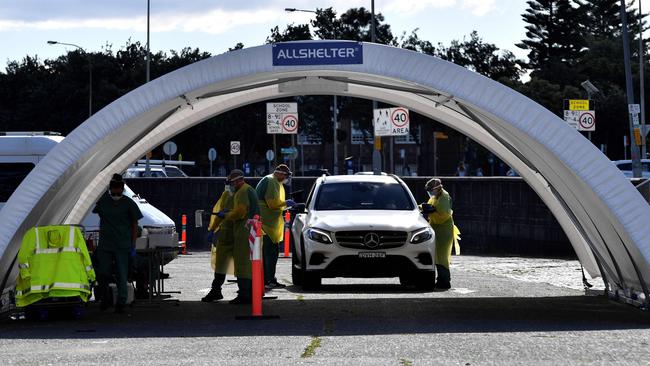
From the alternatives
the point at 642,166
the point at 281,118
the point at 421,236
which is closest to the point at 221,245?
the point at 421,236

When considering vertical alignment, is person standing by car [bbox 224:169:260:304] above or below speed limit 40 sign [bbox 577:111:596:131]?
below

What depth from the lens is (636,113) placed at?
123 feet

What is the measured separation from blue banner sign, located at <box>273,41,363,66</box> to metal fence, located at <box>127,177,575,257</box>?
11.0 m

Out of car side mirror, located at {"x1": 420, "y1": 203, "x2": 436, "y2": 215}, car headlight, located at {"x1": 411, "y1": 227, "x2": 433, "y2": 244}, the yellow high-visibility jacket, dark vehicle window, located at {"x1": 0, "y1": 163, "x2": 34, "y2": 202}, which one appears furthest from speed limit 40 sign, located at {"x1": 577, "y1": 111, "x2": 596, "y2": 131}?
the yellow high-visibility jacket

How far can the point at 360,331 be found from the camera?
14547 millimetres

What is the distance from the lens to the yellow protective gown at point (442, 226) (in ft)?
71.7

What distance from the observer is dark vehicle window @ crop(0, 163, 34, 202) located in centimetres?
2312

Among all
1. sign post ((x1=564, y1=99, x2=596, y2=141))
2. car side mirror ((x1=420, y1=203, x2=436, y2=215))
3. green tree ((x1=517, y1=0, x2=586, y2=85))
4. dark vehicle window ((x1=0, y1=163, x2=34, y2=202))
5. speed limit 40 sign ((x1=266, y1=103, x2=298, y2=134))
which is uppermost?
green tree ((x1=517, y1=0, x2=586, y2=85))

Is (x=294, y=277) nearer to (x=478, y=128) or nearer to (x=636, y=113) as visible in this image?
(x=478, y=128)

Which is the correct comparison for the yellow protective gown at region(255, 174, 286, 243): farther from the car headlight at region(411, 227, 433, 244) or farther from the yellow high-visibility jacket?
the yellow high-visibility jacket

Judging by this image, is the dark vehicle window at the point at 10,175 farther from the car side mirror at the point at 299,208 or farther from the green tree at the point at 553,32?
the green tree at the point at 553,32

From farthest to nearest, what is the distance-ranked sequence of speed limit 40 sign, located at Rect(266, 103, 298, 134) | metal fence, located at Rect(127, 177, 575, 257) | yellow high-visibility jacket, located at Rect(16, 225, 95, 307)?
speed limit 40 sign, located at Rect(266, 103, 298, 134)
metal fence, located at Rect(127, 177, 575, 257)
yellow high-visibility jacket, located at Rect(16, 225, 95, 307)

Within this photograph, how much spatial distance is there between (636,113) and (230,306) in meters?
21.7

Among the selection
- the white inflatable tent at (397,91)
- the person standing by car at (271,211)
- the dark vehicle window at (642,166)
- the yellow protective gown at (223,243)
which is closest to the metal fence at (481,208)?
the person standing by car at (271,211)
